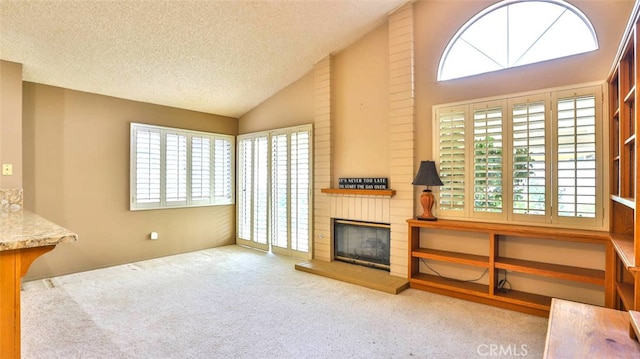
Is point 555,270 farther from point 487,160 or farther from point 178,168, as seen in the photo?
point 178,168

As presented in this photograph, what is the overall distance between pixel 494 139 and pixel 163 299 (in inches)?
147

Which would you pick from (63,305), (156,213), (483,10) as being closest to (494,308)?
(483,10)

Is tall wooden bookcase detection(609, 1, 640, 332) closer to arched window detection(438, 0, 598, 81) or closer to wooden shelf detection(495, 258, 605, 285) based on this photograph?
wooden shelf detection(495, 258, 605, 285)

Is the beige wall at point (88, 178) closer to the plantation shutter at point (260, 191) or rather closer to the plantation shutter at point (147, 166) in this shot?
the plantation shutter at point (147, 166)

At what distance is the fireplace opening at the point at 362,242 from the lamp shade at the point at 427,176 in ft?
2.76

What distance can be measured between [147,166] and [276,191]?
6.36 feet

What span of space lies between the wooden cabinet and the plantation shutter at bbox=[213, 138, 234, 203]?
11.4ft

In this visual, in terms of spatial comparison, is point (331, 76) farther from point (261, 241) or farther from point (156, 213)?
point (156, 213)

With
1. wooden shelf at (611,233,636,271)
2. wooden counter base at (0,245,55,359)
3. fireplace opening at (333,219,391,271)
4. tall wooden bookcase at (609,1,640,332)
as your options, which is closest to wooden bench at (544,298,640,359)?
tall wooden bookcase at (609,1,640,332)

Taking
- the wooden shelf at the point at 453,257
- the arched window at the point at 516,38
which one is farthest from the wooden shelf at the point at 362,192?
the arched window at the point at 516,38

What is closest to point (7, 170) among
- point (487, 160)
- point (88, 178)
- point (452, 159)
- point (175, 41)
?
point (88, 178)

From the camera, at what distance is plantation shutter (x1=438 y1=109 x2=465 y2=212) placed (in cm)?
349

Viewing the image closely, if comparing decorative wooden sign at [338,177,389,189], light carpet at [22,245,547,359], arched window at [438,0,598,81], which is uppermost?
arched window at [438,0,598,81]

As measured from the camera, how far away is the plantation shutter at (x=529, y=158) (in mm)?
3039
